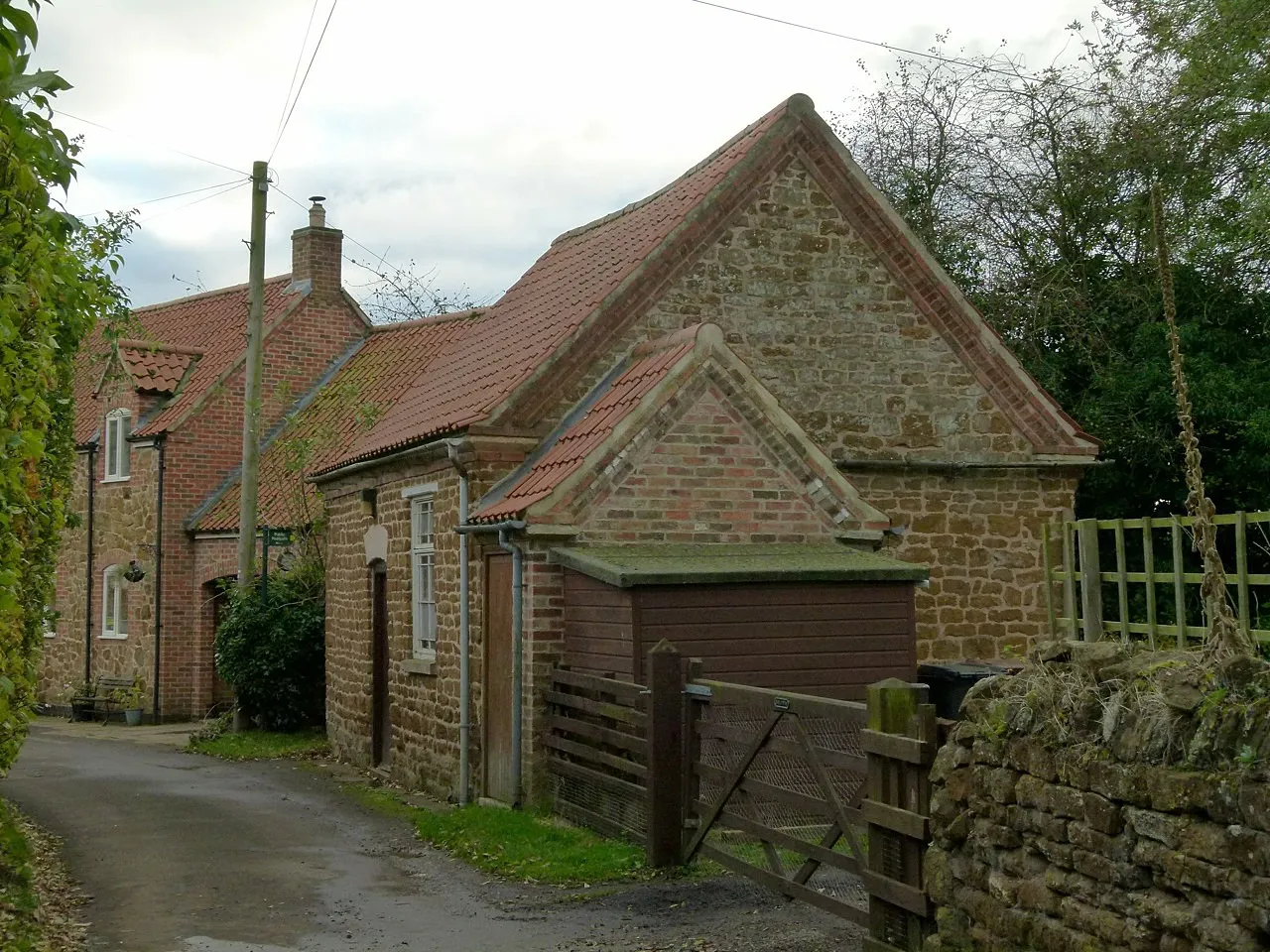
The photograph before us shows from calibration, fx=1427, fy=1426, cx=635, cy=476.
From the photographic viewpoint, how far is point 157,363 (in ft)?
95.1

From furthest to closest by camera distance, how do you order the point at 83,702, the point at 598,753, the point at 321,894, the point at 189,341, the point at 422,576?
the point at 189,341, the point at 83,702, the point at 422,576, the point at 598,753, the point at 321,894

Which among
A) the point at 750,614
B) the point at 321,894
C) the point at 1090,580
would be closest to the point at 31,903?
the point at 321,894

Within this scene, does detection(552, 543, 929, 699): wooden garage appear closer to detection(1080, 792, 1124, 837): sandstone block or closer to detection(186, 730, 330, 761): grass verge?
detection(1080, 792, 1124, 837): sandstone block

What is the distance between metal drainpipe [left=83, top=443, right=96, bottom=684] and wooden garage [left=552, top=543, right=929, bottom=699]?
19423 mm

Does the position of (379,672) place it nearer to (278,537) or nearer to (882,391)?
(278,537)

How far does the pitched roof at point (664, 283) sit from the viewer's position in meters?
15.1

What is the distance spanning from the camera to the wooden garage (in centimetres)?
1186

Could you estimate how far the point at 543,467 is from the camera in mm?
13914

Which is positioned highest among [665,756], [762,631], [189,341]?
[189,341]

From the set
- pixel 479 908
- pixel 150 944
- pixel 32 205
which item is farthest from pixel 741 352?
pixel 32 205

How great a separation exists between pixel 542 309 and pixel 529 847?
25.0 feet

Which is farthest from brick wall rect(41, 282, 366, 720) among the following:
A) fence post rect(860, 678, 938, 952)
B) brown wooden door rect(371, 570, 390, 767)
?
fence post rect(860, 678, 938, 952)

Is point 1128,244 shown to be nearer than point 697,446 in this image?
No

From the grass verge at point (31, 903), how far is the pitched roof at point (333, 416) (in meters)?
12.5
